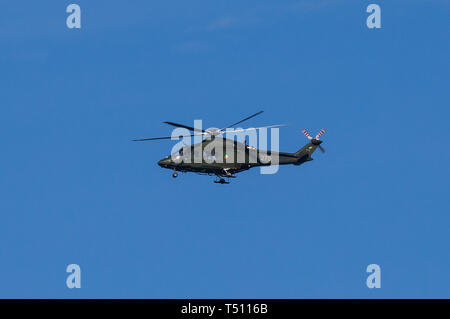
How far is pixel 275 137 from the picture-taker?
13450 centimetres
